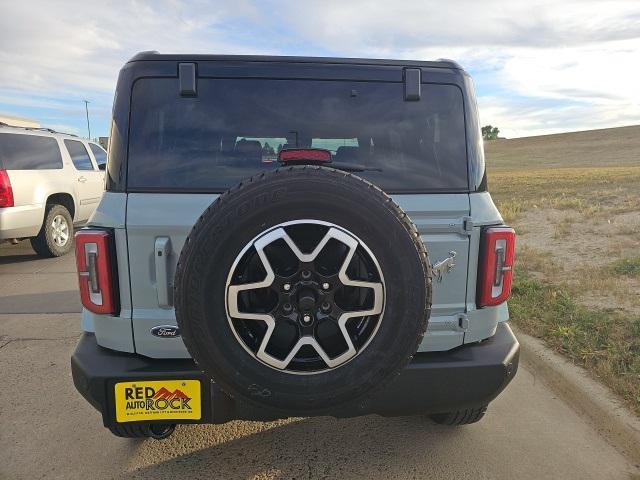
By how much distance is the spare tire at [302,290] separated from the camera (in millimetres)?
1751

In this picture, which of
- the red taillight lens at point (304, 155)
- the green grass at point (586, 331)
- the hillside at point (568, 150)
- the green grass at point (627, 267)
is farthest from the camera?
the hillside at point (568, 150)

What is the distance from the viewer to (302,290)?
179 centimetres

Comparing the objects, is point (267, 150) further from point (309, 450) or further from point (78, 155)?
point (78, 155)

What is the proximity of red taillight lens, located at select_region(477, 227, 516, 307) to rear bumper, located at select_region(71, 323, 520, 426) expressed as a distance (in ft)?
0.80

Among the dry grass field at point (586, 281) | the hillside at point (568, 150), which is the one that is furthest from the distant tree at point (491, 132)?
the dry grass field at point (586, 281)

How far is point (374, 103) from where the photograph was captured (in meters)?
2.25

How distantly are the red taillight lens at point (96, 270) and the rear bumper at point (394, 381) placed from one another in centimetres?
24

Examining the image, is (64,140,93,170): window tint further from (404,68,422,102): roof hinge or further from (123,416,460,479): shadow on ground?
(404,68,422,102): roof hinge

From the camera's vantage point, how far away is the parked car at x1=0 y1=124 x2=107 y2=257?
22.2 ft

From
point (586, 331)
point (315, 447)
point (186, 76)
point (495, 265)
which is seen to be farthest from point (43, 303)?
point (586, 331)

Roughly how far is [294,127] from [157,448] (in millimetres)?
1869

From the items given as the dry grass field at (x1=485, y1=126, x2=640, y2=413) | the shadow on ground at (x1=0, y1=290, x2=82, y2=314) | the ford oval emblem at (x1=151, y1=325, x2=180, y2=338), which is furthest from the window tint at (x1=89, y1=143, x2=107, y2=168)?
the ford oval emblem at (x1=151, y1=325, x2=180, y2=338)

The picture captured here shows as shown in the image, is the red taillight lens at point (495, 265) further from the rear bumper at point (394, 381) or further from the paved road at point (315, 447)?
the paved road at point (315, 447)

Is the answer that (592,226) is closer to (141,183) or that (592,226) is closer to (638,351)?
(638,351)
